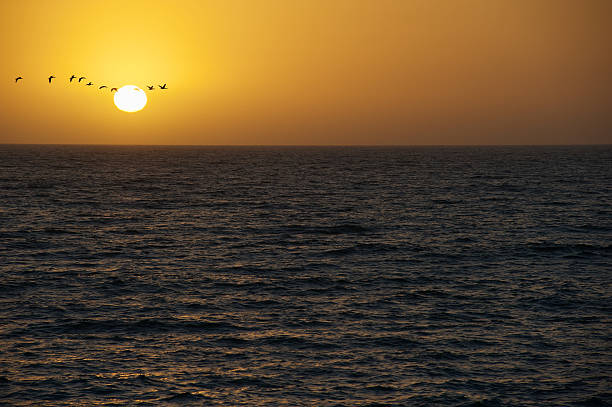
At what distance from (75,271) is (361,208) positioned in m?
45.1

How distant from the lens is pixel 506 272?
145ft

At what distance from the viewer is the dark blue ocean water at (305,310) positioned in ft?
79.7

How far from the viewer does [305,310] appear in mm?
34438

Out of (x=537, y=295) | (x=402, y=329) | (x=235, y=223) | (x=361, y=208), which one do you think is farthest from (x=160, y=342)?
(x=361, y=208)

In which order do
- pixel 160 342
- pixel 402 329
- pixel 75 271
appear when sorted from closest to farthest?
pixel 160 342 < pixel 402 329 < pixel 75 271

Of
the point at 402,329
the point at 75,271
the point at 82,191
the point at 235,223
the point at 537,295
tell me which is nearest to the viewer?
the point at 402,329

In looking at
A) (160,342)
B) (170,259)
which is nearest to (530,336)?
(160,342)

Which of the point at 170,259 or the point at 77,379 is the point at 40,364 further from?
the point at 170,259

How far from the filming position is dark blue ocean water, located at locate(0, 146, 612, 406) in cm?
2430

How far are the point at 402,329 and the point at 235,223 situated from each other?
3843cm

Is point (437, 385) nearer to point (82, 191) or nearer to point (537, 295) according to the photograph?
point (537, 295)

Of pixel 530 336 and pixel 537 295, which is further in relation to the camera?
pixel 537 295

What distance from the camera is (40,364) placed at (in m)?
26.0

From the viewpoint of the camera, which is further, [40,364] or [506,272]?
[506,272]
